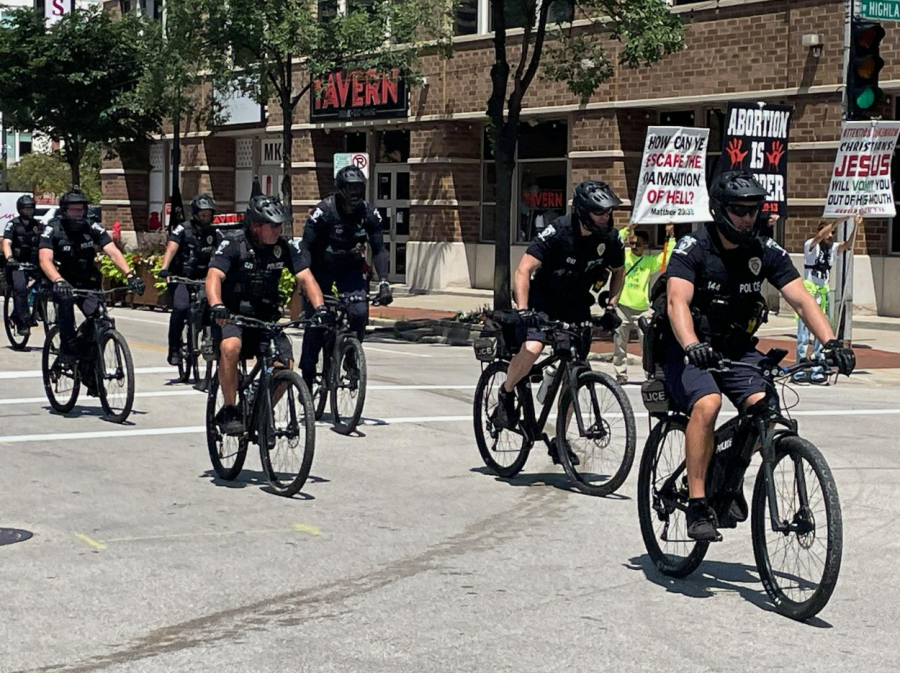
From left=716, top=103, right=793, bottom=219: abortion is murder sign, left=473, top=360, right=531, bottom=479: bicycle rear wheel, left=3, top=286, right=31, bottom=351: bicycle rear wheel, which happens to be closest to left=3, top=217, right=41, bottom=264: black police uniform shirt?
left=3, top=286, right=31, bottom=351: bicycle rear wheel

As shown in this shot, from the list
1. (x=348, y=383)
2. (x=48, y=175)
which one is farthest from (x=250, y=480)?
(x=48, y=175)

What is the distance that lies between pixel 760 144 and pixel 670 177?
4.07ft

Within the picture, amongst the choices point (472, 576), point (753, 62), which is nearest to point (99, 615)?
point (472, 576)

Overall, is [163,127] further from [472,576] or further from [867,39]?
[472,576]

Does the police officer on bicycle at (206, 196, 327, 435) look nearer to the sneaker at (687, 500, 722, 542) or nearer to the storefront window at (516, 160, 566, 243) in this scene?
the sneaker at (687, 500, 722, 542)

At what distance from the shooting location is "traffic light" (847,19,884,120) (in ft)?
53.7

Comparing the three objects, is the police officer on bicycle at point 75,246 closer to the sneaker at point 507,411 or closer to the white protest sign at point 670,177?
the sneaker at point 507,411

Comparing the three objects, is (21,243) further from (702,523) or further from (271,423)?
(702,523)

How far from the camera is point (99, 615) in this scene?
260 inches

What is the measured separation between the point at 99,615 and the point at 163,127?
38.3 m

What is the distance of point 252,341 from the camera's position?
391 inches

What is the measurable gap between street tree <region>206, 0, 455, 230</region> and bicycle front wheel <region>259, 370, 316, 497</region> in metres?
18.2

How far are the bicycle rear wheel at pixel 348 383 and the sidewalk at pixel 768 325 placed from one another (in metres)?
7.72

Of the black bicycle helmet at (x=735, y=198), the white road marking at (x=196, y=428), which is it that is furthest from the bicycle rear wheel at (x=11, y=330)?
the black bicycle helmet at (x=735, y=198)
